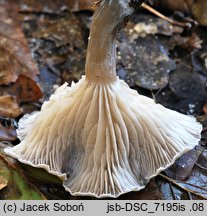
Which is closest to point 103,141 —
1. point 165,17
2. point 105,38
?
point 105,38

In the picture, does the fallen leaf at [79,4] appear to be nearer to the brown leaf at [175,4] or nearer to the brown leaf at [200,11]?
the brown leaf at [175,4]

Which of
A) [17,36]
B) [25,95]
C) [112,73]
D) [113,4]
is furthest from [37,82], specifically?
[113,4]

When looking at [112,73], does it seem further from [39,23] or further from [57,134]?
[39,23]

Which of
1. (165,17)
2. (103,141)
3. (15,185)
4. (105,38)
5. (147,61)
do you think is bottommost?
(15,185)

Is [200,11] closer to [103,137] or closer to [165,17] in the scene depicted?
[165,17]

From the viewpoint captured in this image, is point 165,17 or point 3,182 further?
point 165,17

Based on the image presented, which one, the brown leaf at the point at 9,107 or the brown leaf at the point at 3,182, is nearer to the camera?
the brown leaf at the point at 3,182

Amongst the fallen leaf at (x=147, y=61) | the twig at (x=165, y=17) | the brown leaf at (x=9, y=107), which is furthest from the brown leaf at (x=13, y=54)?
the twig at (x=165, y=17)

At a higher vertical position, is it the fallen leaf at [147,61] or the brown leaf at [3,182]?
the fallen leaf at [147,61]
